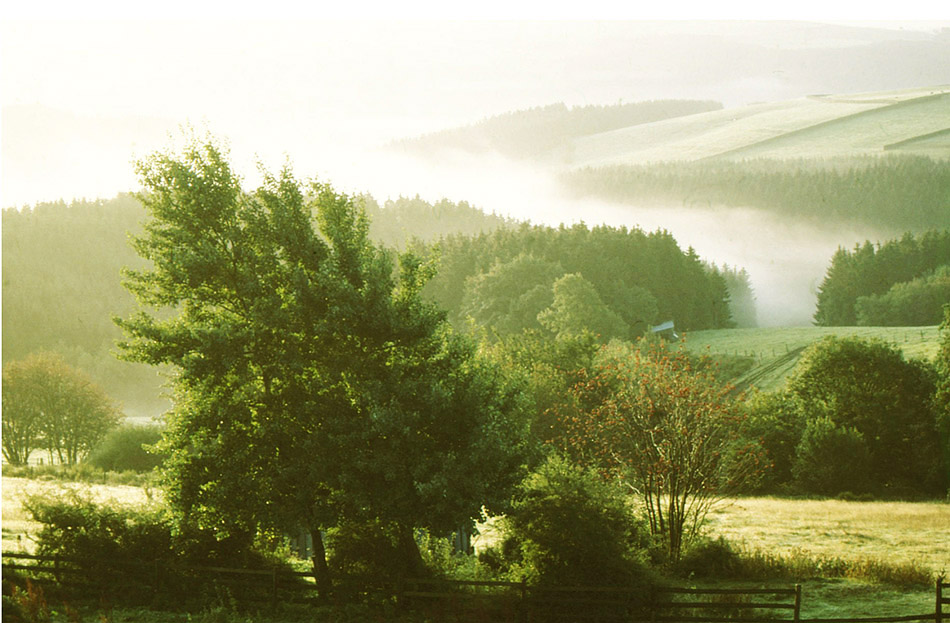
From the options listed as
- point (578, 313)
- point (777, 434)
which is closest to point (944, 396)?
point (777, 434)

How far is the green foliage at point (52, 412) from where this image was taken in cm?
6078

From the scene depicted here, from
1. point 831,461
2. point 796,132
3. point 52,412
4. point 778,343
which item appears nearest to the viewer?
point 831,461

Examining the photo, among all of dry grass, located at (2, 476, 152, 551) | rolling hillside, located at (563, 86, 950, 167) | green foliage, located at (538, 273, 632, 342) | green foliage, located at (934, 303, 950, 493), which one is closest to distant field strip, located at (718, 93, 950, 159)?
rolling hillside, located at (563, 86, 950, 167)

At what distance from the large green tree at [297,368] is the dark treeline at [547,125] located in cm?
3184

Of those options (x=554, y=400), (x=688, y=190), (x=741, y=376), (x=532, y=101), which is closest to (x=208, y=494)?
(x=554, y=400)

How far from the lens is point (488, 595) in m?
18.9

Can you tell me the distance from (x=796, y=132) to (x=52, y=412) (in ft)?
200

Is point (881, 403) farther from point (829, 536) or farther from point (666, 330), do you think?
point (666, 330)

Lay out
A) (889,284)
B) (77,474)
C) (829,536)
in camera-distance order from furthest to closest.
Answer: (889,284) < (77,474) < (829,536)

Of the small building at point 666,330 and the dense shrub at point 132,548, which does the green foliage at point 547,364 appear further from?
the small building at point 666,330

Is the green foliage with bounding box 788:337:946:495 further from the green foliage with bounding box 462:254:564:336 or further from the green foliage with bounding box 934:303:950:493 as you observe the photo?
the green foliage with bounding box 462:254:564:336

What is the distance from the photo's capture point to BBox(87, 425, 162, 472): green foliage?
52.7 metres

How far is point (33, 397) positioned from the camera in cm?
6450

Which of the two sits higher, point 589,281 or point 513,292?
point 589,281
